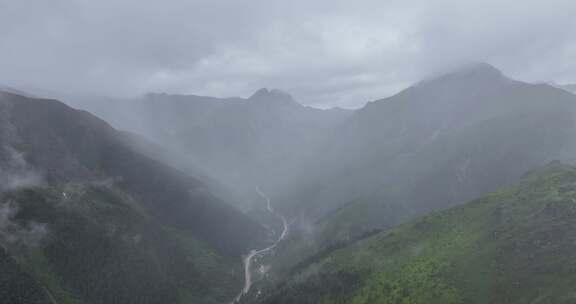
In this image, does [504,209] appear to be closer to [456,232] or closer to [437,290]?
[456,232]

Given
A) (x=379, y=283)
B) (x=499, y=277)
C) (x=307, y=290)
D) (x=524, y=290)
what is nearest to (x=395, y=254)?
(x=379, y=283)

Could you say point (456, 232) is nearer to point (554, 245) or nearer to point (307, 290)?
point (554, 245)

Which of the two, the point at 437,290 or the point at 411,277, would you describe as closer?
the point at 437,290

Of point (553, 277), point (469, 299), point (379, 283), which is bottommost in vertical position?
point (379, 283)

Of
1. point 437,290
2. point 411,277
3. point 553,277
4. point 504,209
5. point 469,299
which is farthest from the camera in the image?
point 504,209

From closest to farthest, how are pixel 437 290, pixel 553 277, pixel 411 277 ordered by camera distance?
pixel 553 277 → pixel 437 290 → pixel 411 277

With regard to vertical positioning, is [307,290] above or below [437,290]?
below

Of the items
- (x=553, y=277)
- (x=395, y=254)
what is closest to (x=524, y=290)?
(x=553, y=277)
